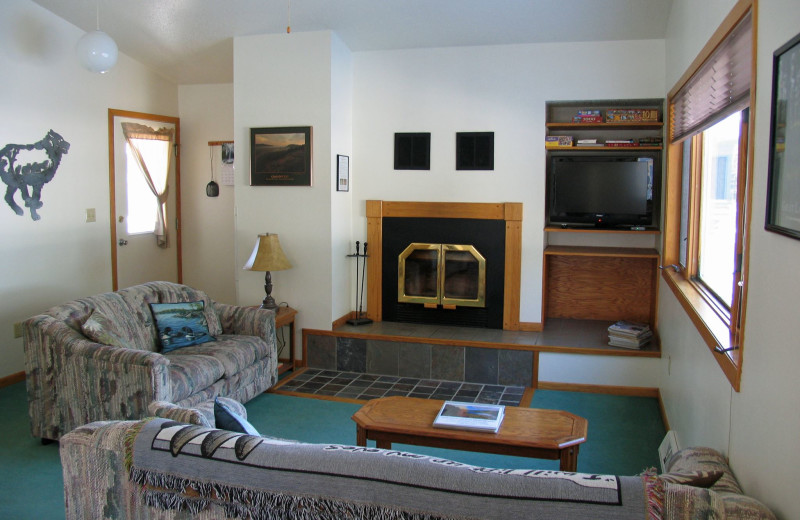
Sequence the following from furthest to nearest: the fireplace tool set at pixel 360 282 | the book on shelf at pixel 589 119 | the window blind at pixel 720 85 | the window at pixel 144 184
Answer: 1. the window at pixel 144 184
2. the fireplace tool set at pixel 360 282
3. the book on shelf at pixel 589 119
4. the window blind at pixel 720 85

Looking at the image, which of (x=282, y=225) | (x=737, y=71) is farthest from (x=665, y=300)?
(x=282, y=225)

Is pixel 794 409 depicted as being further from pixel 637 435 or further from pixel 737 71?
pixel 637 435

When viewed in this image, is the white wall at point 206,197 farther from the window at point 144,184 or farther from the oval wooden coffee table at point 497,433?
the oval wooden coffee table at point 497,433

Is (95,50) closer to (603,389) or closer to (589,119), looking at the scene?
(589,119)

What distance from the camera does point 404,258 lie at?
18.7 feet

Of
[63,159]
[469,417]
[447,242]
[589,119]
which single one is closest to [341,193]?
[447,242]

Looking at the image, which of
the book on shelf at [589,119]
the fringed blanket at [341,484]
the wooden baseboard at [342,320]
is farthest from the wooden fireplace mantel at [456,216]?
the fringed blanket at [341,484]

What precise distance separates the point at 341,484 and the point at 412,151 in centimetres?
415

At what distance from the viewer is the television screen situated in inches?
208

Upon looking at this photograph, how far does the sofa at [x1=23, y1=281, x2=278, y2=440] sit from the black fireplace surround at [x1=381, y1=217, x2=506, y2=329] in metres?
1.47

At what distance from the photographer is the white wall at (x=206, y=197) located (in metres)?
6.58

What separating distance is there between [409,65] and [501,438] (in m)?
3.59

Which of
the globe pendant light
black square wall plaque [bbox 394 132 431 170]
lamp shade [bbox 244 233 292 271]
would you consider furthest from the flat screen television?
the globe pendant light

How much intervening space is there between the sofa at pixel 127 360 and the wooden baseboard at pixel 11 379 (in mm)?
1377
